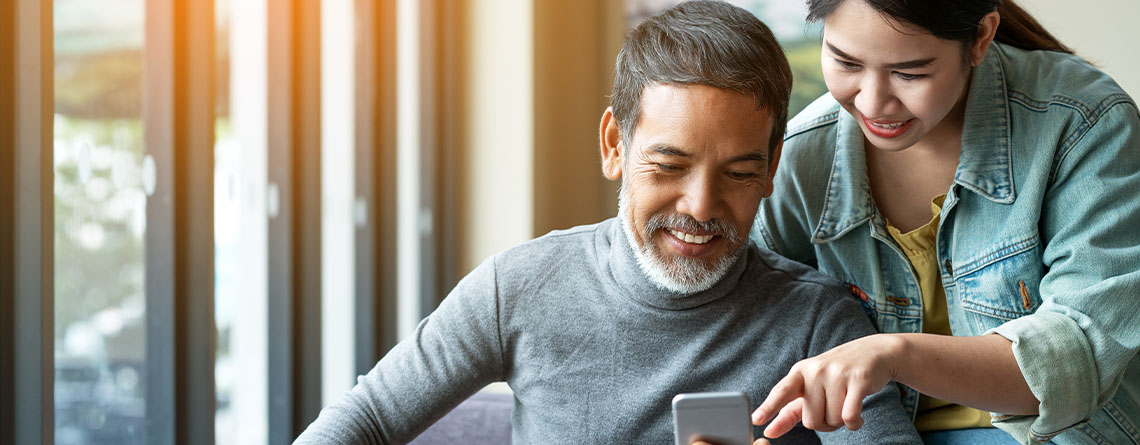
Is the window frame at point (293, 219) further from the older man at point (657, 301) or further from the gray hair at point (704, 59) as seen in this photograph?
the gray hair at point (704, 59)

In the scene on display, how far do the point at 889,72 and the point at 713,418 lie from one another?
521mm

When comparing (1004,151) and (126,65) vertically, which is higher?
(126,65)

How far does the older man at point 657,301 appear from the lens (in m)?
1.40

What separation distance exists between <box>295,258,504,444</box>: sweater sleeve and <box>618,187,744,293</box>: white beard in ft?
0.77

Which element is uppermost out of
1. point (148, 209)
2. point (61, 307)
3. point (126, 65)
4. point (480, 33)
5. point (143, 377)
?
point (480, 33)

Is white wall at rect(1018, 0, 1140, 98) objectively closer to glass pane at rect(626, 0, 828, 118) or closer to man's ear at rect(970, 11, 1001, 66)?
glass pane at rect(626, 0, 828, 118)

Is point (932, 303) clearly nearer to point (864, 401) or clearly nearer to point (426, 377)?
point (864, 401)

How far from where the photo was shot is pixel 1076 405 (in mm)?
1273

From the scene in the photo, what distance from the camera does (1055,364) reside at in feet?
4.08

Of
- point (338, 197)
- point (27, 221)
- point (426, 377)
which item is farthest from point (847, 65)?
point (338, 197)

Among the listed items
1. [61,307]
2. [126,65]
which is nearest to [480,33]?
[126,65]

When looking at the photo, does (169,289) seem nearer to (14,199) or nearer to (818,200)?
(14,199)

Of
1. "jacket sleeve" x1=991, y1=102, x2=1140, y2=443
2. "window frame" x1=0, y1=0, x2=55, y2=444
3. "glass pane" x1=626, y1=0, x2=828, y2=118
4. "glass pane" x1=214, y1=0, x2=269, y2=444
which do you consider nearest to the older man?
"jacket sleeve" x1=991, y1=102, x2=1140, y2=443

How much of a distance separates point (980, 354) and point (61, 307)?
1.55 m
